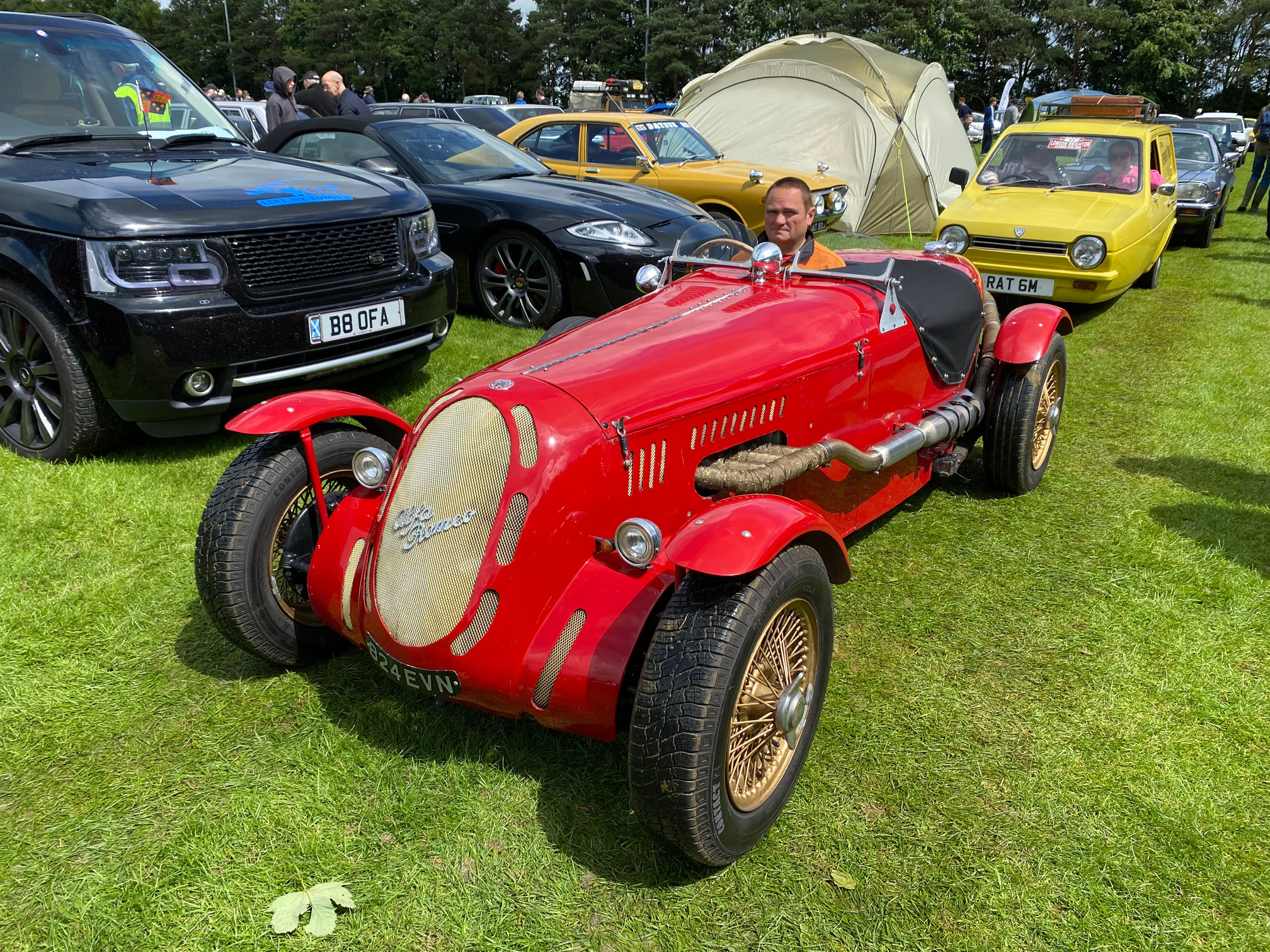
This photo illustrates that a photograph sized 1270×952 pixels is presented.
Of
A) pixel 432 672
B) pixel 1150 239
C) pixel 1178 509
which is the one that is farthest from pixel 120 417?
pixel 1150 239

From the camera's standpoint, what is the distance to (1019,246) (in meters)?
8.39

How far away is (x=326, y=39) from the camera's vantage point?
76.0 meters

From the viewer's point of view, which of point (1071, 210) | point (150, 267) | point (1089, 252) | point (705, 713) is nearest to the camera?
point (705, 713)

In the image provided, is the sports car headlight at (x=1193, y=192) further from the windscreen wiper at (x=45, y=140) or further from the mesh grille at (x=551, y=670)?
the mesh grille at (x=551, y=670)

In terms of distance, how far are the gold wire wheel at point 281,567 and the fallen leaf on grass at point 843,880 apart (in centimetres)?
191

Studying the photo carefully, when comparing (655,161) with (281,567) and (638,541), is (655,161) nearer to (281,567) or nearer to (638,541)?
(281,567)

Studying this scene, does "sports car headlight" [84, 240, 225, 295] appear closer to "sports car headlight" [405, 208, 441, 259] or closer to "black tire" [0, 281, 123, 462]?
"black tire" [0, 281, 123, 462]

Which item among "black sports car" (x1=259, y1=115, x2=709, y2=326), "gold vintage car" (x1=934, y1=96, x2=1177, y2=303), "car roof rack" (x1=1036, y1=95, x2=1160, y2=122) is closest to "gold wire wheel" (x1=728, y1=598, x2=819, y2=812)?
"black sports car" (x1=259, y1=115, x2=709, y2=326)

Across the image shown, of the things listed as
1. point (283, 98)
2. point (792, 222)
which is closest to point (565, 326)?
point (792, 222)

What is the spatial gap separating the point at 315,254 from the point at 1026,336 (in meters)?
3.85

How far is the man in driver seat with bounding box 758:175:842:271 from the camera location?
407 cm

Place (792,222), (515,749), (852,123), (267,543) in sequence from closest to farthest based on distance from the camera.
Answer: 1. (515,749)
2. (267,543)
3. (792,222)
4. (852,123)

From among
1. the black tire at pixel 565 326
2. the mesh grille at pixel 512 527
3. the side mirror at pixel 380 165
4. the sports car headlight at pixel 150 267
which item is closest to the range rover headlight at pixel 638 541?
the mesh grille at pixel 512 527

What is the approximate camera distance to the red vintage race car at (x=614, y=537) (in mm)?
2303
